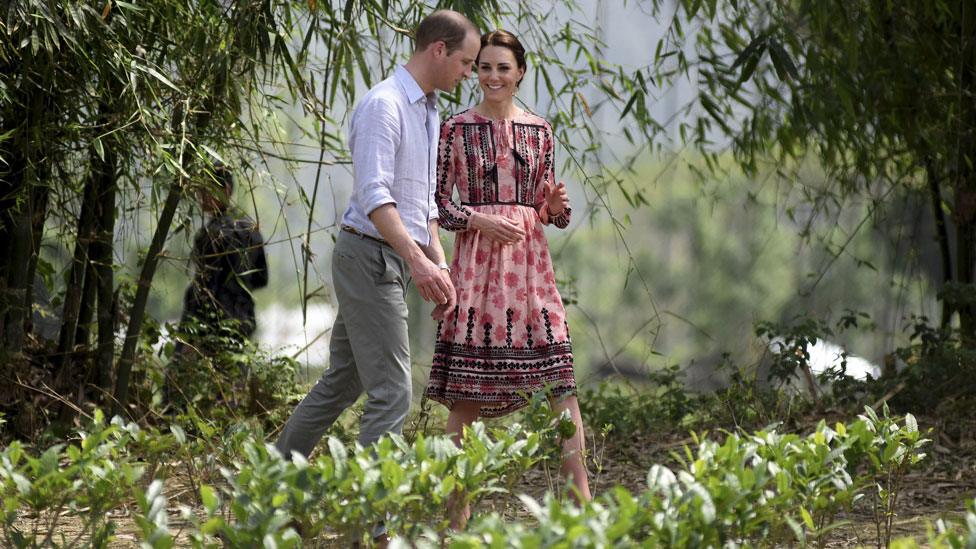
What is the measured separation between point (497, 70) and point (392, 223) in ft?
2.19

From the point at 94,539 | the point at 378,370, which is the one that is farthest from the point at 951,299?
the point at 94,539

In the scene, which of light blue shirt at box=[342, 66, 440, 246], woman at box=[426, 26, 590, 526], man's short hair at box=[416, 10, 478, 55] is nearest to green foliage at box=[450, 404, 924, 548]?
woman at box=[426, 26, 590, 526]

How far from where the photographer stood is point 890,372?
503cm

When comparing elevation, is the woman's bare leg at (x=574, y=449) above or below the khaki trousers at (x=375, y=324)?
below

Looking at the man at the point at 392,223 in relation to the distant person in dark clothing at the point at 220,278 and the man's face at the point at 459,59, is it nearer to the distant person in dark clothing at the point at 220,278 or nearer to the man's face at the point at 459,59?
the man's face at the point at 459,59

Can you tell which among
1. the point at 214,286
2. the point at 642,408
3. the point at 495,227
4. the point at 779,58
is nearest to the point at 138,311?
the point at 214,286

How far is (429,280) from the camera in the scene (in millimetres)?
2762

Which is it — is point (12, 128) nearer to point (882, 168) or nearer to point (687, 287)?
point (882, 168)

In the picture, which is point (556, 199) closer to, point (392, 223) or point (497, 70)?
point (497, 70)

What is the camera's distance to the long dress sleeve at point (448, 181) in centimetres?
323

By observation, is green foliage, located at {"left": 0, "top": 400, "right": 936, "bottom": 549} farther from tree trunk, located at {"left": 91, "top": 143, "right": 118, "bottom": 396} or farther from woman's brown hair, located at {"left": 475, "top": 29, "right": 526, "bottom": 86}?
tree trunk, located at {"left": 91, "top": 143, "right": 118, "bottom": 396}

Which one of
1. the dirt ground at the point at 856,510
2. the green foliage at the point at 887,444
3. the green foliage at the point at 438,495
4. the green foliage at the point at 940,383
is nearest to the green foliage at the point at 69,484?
the green foliage at the point at 438,495

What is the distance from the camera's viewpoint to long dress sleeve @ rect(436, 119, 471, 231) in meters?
3.23

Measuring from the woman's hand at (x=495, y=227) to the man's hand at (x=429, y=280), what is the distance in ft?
1.28
